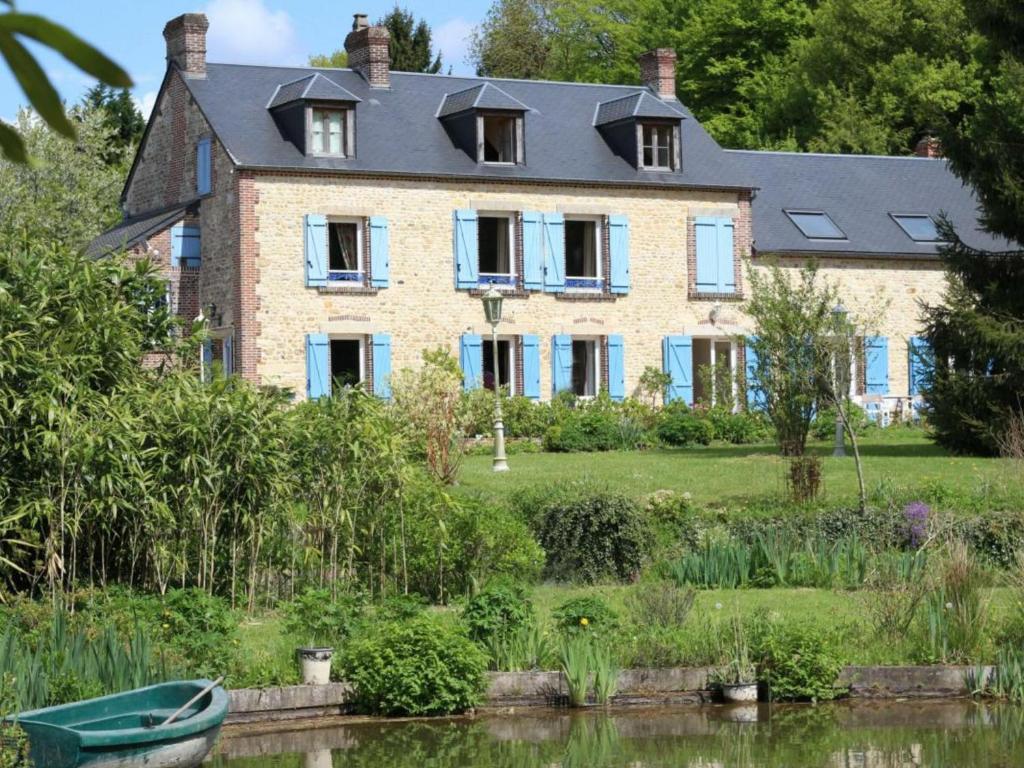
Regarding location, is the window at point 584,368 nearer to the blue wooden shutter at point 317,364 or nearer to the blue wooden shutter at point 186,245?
the blue wooden shutter at point 317,364

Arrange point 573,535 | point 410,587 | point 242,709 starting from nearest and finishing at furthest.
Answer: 1. point 242,709
2. point 410,587
3. point 573,535

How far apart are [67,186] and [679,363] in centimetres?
1487

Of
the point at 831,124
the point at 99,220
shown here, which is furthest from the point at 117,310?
the point at 831,124

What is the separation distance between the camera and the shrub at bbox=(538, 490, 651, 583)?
42.3ft

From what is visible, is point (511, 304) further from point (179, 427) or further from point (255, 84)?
point (179, 427)

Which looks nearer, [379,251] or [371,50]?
[379,251]

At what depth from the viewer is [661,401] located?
27453 mm

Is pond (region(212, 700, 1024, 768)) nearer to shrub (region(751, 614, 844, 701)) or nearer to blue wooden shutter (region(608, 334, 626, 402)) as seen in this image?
shrub (region(751, 614, 844, 701))

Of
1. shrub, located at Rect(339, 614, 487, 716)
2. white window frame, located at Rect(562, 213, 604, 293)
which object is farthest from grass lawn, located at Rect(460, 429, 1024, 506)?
shrub, located at Rect(339, 614, 487, 716)

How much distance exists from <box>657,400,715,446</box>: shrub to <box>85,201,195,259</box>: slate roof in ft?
29.3

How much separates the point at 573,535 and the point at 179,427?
376 centimetres

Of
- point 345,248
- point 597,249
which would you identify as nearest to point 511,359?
point 597,249

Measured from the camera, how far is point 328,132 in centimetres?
2573

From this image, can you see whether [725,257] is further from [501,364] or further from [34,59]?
[34,59]
